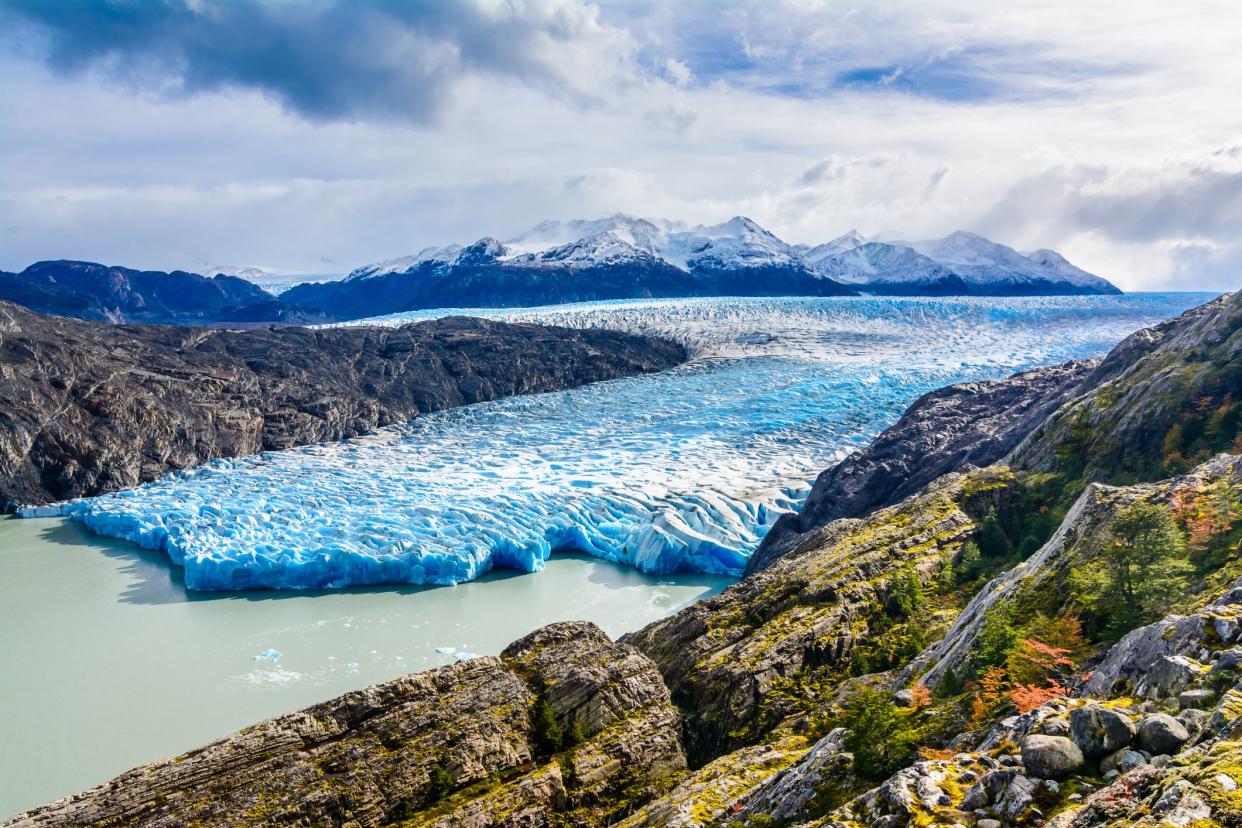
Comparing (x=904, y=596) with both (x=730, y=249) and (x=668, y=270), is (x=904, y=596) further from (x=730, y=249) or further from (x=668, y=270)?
(x=730, y=249)

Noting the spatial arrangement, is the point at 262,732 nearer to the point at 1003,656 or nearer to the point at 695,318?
the point at 1003,656

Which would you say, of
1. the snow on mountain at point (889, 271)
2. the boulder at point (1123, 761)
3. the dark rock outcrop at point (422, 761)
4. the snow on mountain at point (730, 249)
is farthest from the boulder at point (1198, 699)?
the snow on mountain at point (889, 271)

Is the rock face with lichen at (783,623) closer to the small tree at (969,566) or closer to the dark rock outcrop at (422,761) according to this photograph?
the small tree at (969,566)

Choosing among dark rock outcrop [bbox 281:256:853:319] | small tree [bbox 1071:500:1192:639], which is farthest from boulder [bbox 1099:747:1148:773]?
dark rock outcrop [bbox 281:256:853:319]

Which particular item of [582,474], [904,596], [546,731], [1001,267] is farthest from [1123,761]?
[1001,267]

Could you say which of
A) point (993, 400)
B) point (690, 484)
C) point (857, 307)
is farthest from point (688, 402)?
point (857, 307)

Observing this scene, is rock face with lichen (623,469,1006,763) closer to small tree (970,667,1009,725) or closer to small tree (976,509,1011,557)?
small tree (976,509,1011,557)
